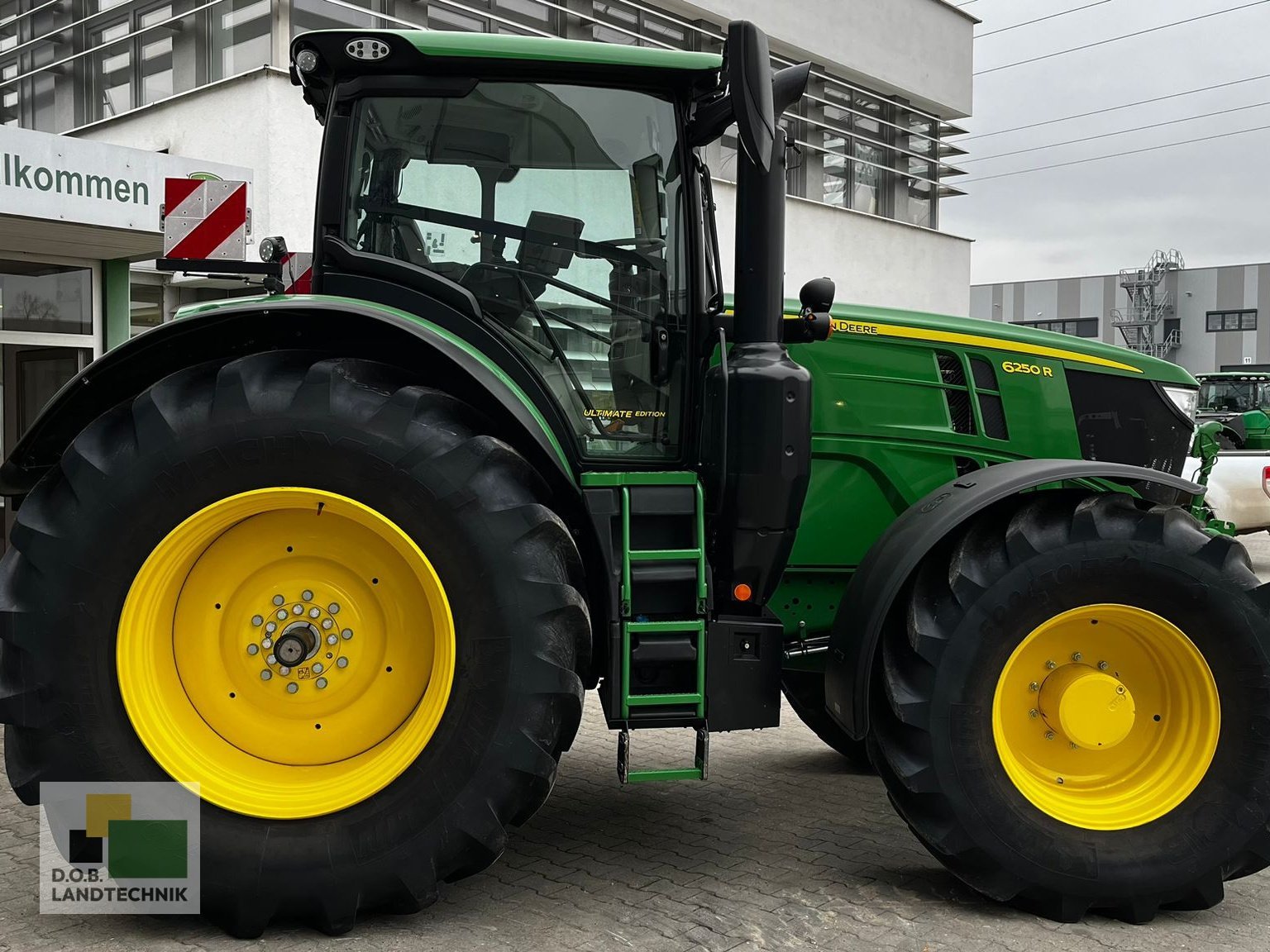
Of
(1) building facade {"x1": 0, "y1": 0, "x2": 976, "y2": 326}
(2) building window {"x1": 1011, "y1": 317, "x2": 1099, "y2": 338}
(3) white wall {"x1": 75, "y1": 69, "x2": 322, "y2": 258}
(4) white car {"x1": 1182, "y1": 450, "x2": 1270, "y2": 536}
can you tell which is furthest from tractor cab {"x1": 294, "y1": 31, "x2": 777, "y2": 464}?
(2) building window {"x1": 1011, "y1": 317, "x2": 1099, "y2": 338}

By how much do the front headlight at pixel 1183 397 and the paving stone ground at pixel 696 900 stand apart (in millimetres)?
1820

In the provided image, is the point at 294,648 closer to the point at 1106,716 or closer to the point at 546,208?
Result: the point at 546,208

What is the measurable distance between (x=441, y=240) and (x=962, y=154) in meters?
19.9

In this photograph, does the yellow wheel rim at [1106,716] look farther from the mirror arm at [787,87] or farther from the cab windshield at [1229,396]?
the cab windshield at [1229,396]

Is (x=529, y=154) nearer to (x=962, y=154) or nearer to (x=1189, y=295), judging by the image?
(x=962, y=154)

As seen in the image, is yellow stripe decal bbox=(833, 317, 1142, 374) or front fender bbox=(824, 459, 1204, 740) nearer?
front fender bbox=(824, 459, 1204, 740)

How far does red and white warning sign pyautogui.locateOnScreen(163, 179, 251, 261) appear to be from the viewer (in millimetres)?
5746

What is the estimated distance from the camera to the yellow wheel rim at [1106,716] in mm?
3562

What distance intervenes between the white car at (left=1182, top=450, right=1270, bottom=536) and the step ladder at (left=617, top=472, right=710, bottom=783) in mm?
10458

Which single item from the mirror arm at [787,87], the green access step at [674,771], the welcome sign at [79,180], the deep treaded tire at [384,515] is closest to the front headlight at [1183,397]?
the mirror arm at [787,87]

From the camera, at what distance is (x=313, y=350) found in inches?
139

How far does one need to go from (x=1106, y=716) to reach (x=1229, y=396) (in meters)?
20.8

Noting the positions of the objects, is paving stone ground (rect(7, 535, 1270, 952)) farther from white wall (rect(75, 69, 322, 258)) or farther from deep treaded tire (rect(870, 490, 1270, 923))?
white wall (rect(75, 69, 322, 258))

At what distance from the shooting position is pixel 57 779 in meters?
3.20
